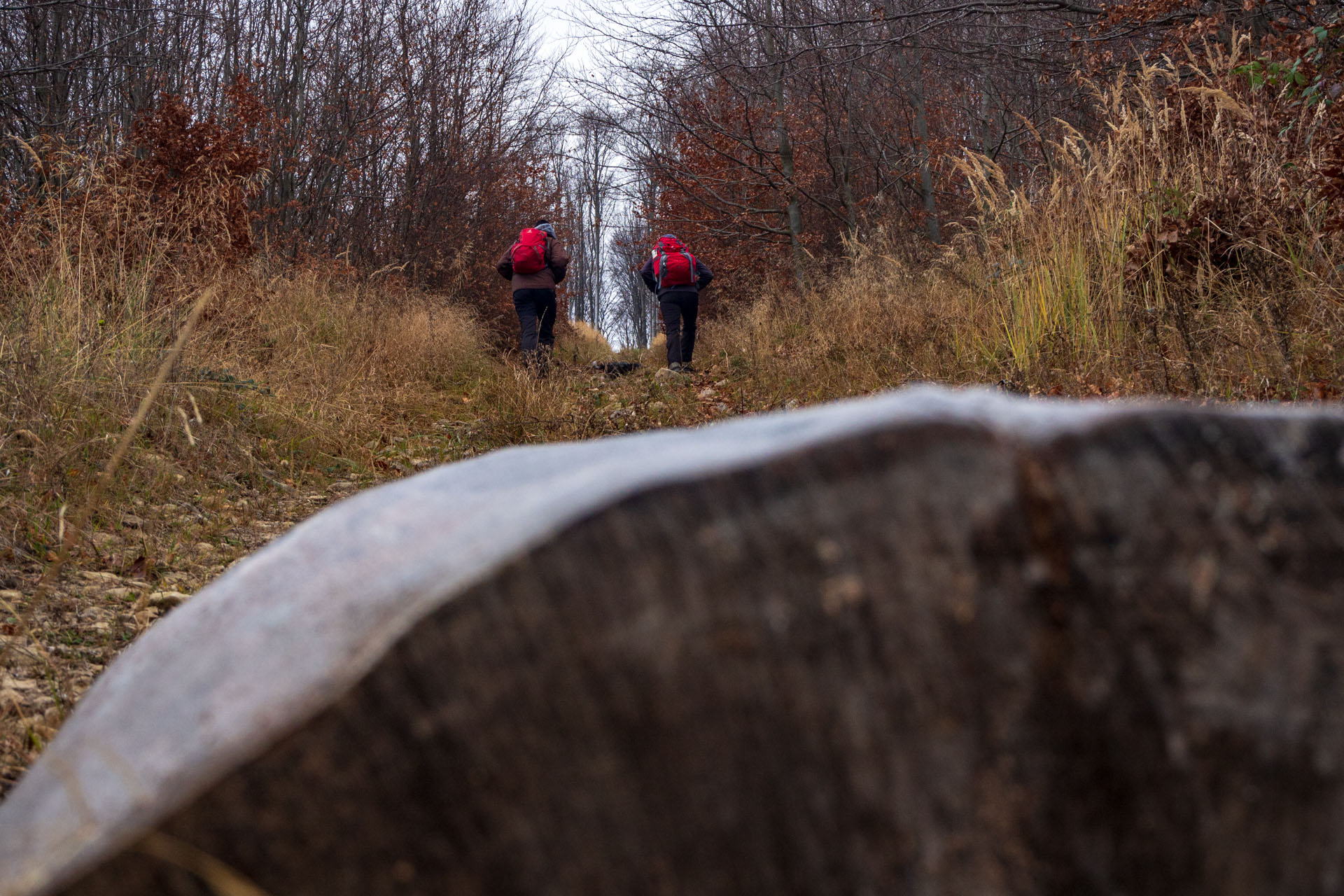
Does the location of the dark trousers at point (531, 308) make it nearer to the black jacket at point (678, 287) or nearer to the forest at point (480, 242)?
the forest at point (480, 242)

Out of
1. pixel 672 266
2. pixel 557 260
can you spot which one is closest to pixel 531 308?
pixel 557 260

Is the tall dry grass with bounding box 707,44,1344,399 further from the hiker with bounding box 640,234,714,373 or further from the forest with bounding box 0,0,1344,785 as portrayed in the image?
the hiker with bounding box 640,234,714,373

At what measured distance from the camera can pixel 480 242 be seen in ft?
46.7

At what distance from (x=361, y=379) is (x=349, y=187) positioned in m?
7.89

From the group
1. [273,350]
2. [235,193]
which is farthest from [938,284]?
[235,193]

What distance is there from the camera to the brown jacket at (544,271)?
9.02 m

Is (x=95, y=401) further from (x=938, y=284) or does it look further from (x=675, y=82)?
(x=675, y=82)

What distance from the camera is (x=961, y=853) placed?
23.1 inches

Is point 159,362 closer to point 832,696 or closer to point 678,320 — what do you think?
point 832,696

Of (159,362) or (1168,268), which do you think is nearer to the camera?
(159,362)

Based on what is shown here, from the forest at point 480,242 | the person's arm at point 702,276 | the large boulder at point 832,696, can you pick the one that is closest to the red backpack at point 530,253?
the forest at point 480,242

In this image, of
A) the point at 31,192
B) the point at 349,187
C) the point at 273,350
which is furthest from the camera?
the point at 349,187

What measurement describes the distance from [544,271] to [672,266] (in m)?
1.59

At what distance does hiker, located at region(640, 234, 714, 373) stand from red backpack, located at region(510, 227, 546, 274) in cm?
147
